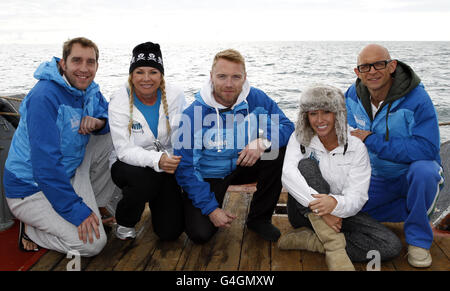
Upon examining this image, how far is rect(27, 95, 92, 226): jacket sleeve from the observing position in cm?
250

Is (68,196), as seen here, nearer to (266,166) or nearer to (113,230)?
(113,230)

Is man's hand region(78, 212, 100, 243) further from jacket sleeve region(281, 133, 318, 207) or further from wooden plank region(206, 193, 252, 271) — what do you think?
jacket sleeve region(281, 133, 318, 207)

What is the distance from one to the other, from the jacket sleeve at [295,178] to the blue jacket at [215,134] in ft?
0.72

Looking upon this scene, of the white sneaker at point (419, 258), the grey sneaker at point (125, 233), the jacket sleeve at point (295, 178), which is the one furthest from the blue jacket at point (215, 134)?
the white sneaker at point (419, 258)

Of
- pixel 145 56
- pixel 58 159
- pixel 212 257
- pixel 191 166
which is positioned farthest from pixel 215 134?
pixel 58 159

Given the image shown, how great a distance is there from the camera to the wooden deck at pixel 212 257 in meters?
2.54

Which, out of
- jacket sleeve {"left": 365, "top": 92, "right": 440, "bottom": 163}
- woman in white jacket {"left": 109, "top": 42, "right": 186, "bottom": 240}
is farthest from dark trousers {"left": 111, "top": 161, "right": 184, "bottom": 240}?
jacket sleeve {"left": 365, "top": 92, "right": 440, "bottom": 163}

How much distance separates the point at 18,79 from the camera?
75.7 feet

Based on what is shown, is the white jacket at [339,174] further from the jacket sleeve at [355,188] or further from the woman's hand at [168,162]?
the woman's hand at [168,162]

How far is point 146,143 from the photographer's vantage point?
290 centimetres

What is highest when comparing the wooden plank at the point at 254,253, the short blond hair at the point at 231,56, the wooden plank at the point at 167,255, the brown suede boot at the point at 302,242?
the short blond hair at the point at 231,56

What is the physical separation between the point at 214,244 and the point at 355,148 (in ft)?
4.04

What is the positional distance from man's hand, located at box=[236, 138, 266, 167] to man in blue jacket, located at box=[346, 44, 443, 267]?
716 mm

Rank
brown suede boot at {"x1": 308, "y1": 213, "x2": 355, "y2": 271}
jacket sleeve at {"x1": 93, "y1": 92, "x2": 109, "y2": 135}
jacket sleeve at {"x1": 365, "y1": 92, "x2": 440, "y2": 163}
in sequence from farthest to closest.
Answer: jacket sleeve at {"x1": 93, "y1": 92, "x2": 109, "y2": 135} < jacket sleeve at {"x1": 365, "y1": 92, "x2": 440, "y2": 163} < brown suede boot at {"x1": 308, "y1": 213, "x2": 355, "y2": 271}
